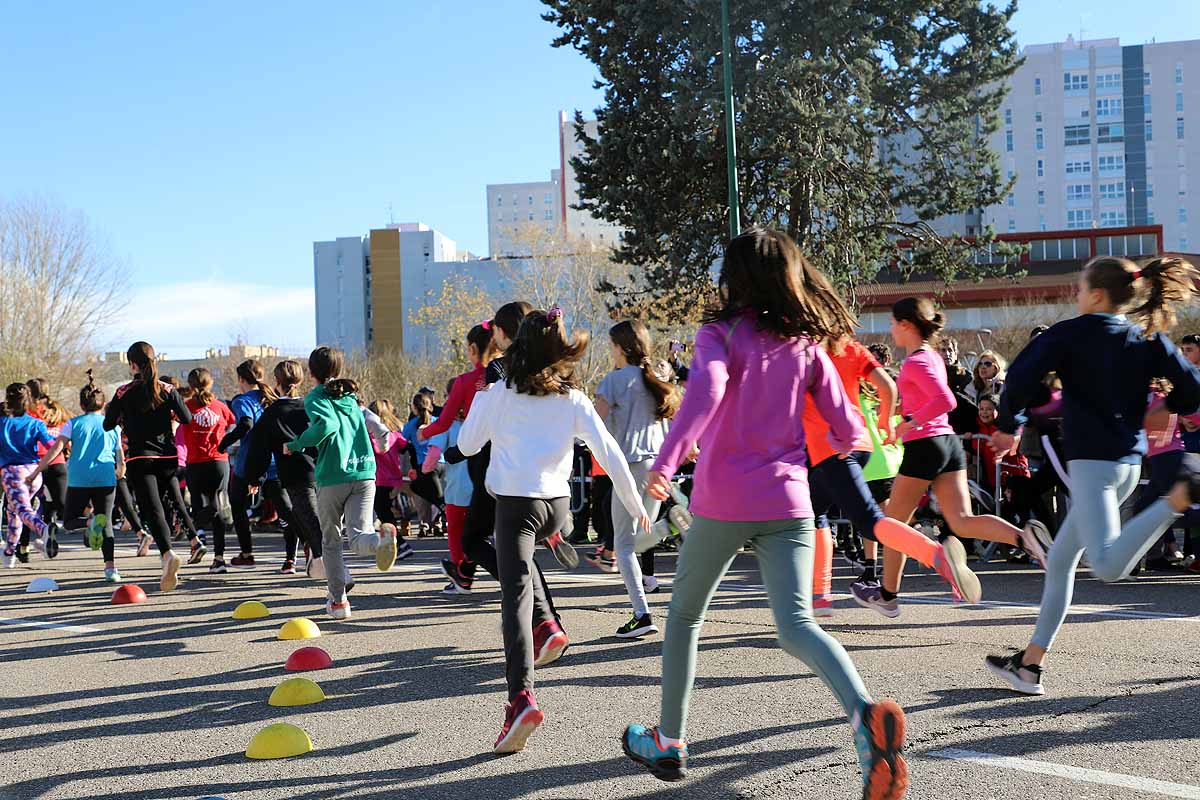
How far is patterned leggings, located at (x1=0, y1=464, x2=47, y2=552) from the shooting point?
13508 millimetres

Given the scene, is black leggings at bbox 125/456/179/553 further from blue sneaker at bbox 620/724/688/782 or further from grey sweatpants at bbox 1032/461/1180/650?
grey sweatpants at bbox 1032/461/1180/650

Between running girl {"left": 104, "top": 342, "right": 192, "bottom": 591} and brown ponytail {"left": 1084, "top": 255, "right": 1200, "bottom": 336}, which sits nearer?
brown ponytail {"left": 1084, "top": 255, "right": 1200, "bottom": 336}

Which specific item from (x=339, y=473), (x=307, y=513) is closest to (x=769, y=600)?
(x=339, y=473)

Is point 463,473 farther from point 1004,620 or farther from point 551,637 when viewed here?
point 1004,620

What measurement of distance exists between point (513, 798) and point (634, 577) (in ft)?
10.7

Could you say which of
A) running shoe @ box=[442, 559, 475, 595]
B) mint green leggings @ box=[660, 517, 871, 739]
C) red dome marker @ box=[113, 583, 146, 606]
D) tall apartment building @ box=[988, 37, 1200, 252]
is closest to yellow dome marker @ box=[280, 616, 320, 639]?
running shoe @ box=[442, 559, 475, 595]

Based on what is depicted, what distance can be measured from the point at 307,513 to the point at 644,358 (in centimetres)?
298

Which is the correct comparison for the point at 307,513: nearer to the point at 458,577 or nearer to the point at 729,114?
the point at 458,577

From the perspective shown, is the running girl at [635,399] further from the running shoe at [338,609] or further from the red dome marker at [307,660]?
the red dome marker at [307,660]

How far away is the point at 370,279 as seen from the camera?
5344 inches

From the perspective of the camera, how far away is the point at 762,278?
13.5ft

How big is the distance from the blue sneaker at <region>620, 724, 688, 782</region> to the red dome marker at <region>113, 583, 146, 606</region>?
6.93 m

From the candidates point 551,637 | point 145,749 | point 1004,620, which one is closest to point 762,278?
point 551,637

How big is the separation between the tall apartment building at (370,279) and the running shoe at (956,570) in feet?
408
